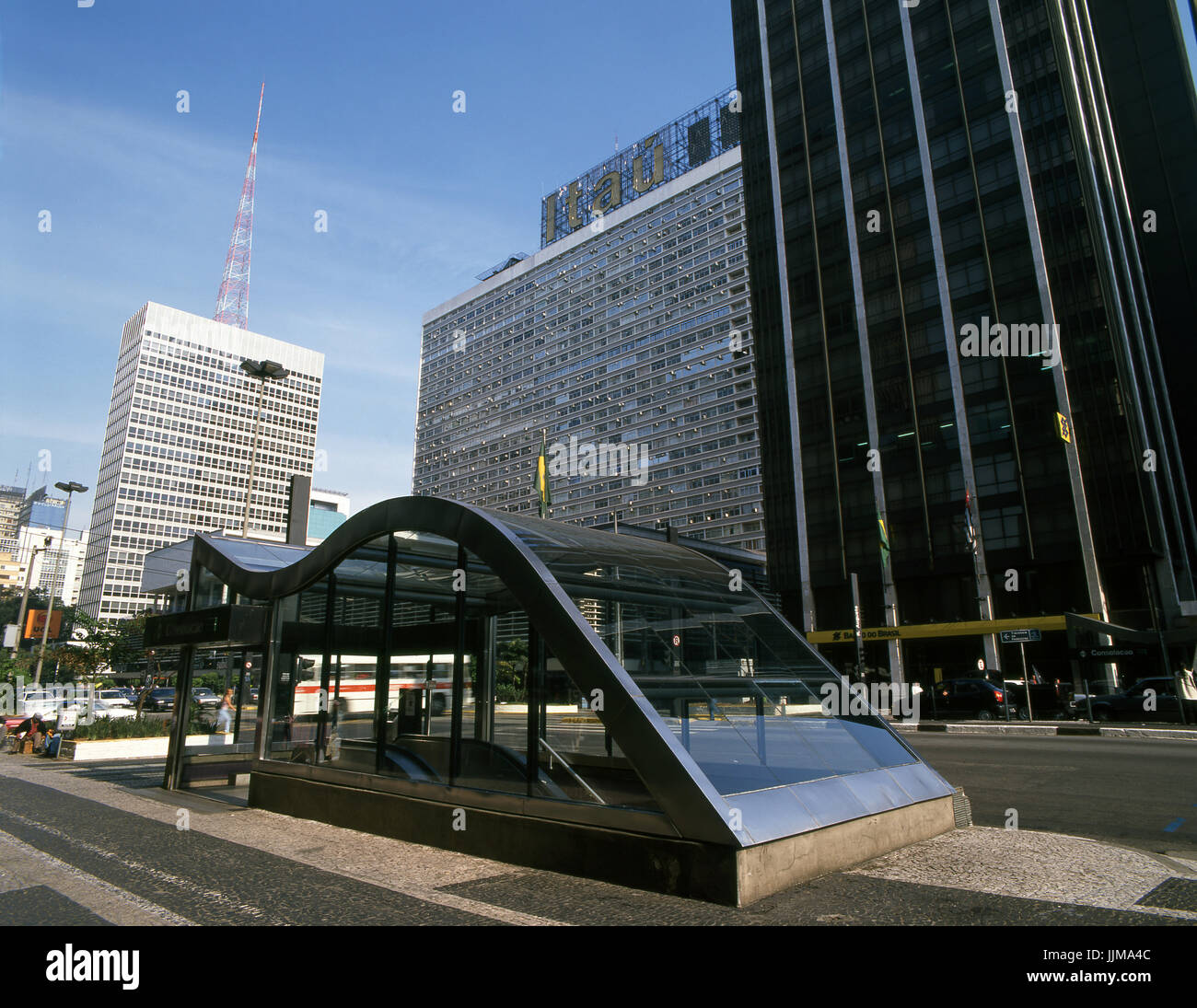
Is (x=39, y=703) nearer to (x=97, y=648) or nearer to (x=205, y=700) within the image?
(x=97, y=648)

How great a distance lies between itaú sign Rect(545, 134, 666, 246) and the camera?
395 feet


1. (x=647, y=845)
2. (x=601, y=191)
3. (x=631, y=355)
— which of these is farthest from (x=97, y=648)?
(x=601, y=191)

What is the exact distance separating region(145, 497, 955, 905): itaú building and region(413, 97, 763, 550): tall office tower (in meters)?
91.7

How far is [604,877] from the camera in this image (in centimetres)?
668

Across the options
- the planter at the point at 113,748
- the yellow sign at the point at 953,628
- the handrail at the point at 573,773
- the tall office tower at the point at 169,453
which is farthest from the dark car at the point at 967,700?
the tall office tower at the point at 169,453

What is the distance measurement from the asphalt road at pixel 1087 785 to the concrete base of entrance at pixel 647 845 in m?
2.30

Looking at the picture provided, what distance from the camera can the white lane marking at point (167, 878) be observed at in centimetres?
605

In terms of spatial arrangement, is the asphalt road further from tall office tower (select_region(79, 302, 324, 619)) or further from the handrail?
tall office tower (select_region(79, 302, 324, 619))

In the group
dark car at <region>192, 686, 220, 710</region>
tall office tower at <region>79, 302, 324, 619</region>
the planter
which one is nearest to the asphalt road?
the planter

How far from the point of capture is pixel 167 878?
725 centimetres

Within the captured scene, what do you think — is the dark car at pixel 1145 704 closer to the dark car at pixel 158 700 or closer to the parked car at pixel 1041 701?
the parked car at pixel 1041 701

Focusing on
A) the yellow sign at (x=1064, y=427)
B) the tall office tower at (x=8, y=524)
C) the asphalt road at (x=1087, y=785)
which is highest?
the tall office tower at (x=8, y=524)
